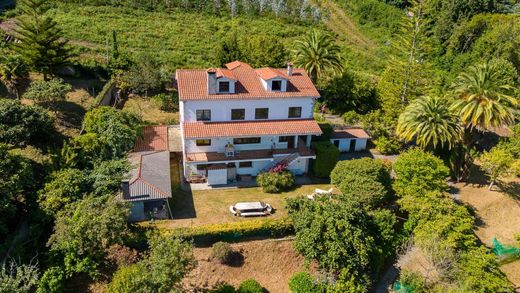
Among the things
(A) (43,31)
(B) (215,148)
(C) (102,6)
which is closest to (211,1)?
(C) (102,6)

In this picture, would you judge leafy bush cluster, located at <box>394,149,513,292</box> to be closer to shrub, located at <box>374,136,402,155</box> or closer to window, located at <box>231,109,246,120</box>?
shrub, located at <box>374,136,402,155</box>

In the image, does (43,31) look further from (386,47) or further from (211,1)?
(386,47)

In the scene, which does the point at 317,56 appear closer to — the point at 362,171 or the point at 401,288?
the point at 362,171

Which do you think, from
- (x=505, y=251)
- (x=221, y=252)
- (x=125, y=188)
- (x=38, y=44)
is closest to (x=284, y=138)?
(x=221, y=252)

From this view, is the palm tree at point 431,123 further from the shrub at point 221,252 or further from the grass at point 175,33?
the grass at point 175,33

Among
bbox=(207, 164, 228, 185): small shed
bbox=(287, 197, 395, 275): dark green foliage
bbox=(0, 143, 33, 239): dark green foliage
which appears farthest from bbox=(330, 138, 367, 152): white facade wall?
bbox=(0, 143, 33, 239): dark green foliage

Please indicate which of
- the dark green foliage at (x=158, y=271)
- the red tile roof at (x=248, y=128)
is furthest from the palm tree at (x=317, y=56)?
the dark green foliage at (x=158, y=271)

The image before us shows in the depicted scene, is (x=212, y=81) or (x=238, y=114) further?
(x=238, y=114)
